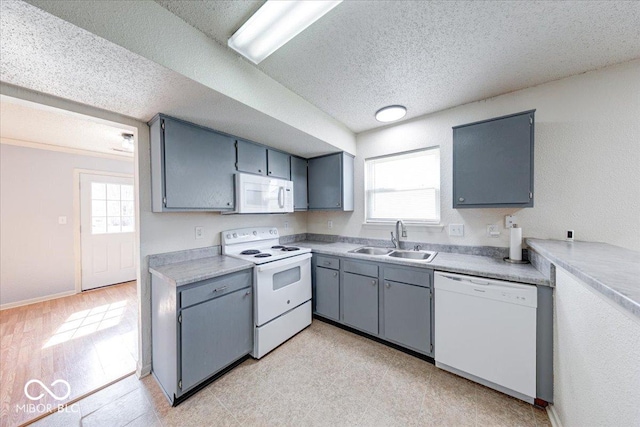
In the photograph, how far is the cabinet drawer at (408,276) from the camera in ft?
6.11

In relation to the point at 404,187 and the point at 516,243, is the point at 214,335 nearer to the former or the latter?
the point at 404,187

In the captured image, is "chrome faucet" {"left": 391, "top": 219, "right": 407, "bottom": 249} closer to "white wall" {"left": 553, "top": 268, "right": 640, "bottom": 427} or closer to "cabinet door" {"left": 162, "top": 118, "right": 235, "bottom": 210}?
"white wall" {"left": 553, "top": 268, "right": 640, "bottom": 427}

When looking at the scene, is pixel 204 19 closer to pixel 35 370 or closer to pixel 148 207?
pixel 148 207

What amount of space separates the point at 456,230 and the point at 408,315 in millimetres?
1016

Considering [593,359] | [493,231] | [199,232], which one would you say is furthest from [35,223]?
[493,231]

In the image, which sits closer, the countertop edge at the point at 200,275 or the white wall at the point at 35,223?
the countertop edge at the point at 200,275

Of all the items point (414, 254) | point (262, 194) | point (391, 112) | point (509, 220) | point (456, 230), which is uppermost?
point (391, 112)

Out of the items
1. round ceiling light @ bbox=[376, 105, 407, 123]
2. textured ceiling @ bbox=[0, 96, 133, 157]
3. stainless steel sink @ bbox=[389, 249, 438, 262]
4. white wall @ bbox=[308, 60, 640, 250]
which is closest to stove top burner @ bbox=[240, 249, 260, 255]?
stainless steel sink @ bbox=[389, 249, 438, 262]

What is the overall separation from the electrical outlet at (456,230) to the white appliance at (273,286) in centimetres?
157

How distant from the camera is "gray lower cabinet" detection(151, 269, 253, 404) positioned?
1495 millimetres

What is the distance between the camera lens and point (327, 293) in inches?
98.5

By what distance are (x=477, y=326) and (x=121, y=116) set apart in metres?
3.20

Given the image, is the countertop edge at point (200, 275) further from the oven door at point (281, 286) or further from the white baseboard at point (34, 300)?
the white baseboard at point (34, 300)

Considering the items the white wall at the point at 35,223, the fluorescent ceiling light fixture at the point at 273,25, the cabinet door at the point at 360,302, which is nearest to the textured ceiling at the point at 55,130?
the white wall at the point at 35,223
